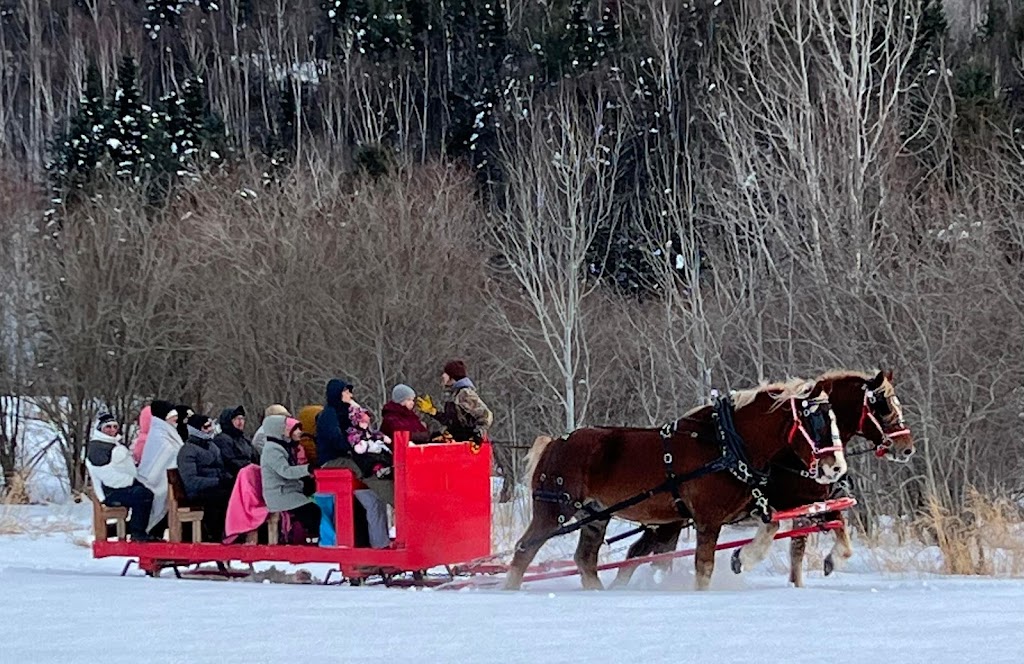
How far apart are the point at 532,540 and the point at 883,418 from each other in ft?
7.84

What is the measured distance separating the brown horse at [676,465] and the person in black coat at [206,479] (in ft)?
7.75

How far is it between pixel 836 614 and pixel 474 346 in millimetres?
15200

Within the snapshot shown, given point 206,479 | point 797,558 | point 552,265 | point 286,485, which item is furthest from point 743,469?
point 552,265

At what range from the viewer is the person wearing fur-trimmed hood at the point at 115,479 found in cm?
1038

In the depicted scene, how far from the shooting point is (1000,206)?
16016 mm

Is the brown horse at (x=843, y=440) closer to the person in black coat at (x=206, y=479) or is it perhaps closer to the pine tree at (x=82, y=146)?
the person in black coat at (x=206, y=479)

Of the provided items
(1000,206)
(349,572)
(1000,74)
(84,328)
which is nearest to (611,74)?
(1000,74)

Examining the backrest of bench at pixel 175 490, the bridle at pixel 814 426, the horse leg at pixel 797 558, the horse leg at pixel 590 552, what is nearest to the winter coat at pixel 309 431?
the backrest of bench at pixel 175 490

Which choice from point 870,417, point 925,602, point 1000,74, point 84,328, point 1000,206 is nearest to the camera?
point 925,602

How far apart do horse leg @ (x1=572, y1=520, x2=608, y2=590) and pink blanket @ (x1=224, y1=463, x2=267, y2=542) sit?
228cm

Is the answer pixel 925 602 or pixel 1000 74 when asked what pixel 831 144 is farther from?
pixel 1000 74

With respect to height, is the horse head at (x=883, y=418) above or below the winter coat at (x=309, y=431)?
above

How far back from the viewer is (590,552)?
9.16 m

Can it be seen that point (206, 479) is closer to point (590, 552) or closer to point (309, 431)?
point (309, 431)
